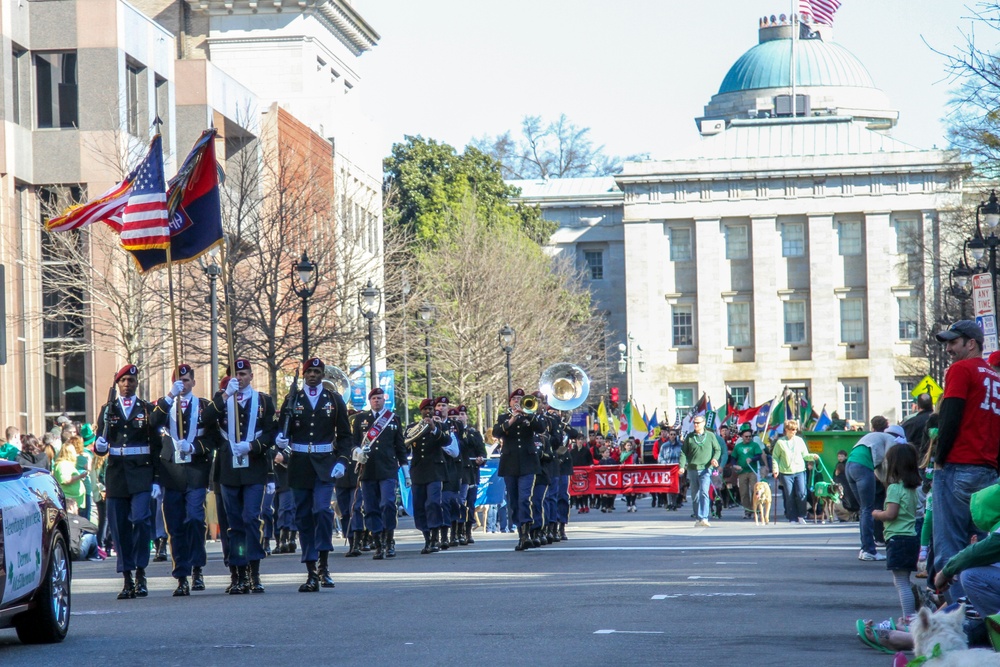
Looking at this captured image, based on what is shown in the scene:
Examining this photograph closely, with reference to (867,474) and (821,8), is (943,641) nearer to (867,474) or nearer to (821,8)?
(867,474)

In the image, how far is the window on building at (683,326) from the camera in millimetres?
93750

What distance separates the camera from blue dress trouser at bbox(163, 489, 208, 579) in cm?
1588

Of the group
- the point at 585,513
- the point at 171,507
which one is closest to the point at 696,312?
the point at 585,513

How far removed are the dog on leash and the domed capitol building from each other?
59.5 metres

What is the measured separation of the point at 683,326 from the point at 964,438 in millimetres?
81965

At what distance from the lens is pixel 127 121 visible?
39.9 m

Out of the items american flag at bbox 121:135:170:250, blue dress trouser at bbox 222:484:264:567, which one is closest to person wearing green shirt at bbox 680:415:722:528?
american flag at bbox 121:135:170:250

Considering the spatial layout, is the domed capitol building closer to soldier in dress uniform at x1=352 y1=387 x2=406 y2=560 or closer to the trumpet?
A: the trumpet

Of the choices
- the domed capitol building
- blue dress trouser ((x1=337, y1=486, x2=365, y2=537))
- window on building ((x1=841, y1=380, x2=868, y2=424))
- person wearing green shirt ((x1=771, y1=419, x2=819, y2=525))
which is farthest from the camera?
window on building ((x1=841, y1=380, x2=868, y2=424))

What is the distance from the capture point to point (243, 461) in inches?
612

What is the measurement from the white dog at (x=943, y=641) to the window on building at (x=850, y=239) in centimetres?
8609

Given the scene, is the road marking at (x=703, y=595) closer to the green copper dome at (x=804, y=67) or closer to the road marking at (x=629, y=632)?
the road marking at (x=629, y=632)

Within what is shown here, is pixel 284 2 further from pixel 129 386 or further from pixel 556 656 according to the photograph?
pixel 556 656

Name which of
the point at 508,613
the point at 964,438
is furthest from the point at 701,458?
the point at 964,438
